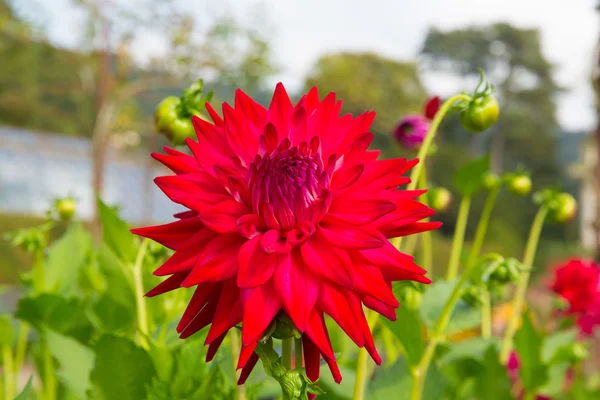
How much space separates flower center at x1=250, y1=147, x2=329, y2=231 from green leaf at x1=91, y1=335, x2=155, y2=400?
178 mm

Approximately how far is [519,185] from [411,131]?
0.13 meters

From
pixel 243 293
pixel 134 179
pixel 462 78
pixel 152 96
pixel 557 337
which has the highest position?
pixel 462 78

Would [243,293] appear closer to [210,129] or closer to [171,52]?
[210,129]

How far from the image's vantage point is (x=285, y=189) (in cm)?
27

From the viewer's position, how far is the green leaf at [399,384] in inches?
18.1

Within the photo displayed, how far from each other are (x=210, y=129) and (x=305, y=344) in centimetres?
11

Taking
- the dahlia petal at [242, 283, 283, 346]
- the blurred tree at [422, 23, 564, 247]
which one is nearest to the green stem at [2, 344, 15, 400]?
the dahlia petal at [242, 283, 283, 346]

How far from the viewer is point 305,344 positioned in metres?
0.28

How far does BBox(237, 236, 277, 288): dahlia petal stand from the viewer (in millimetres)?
239

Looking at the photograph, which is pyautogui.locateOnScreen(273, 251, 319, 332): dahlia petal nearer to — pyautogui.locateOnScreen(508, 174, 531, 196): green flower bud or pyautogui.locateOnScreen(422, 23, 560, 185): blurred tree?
pyautogui.locateOnScreen(508, 174, 531, 196): green flower bud

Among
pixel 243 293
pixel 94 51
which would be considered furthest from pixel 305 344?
pixel 94 51

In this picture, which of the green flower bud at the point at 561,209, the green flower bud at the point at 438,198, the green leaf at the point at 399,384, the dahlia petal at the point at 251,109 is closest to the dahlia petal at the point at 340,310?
the dahlia petal at the point at 251,109

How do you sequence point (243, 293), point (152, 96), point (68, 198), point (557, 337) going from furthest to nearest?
point (152, 96) < point (557, 337) < point (68, 198) < point (243, 293)

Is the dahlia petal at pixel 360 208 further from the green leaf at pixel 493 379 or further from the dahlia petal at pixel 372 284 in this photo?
the green leaf at pixel 493 379
